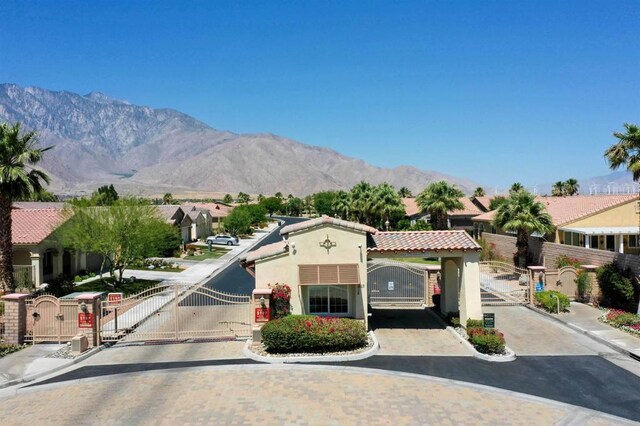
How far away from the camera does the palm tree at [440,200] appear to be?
167ft

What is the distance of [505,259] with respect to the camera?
41.2 m

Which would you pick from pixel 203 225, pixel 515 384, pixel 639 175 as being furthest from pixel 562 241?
pixel 203 225

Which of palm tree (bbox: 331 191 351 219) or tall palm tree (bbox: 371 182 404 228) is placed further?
palm tree (bbox: 331 191 351 219)

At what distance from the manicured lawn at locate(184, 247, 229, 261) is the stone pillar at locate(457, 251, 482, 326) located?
3406 centimetres

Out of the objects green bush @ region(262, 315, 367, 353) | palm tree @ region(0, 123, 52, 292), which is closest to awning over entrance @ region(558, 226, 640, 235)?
green bush @ region(262, 315, 367, 353)

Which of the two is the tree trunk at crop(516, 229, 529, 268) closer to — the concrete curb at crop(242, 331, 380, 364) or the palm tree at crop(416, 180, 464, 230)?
the palm tree at crop(416, 180, 464, 230)

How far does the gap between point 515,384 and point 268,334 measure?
8.24 meters

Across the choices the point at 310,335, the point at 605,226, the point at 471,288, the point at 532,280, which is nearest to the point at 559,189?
the point at 605,226

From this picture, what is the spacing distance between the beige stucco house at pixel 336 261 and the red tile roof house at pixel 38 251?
17.8 meters

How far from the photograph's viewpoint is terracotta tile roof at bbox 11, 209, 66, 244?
31375 millimetres

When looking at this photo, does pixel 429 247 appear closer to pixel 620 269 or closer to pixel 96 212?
pixel 620 269

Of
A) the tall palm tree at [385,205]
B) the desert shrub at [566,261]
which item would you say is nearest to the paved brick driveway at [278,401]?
the desert shrub at [566,261]

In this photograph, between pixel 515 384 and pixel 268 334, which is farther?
pixel 268 334

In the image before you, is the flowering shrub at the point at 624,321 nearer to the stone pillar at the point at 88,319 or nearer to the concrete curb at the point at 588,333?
the concrete curb at the point at 588,333
